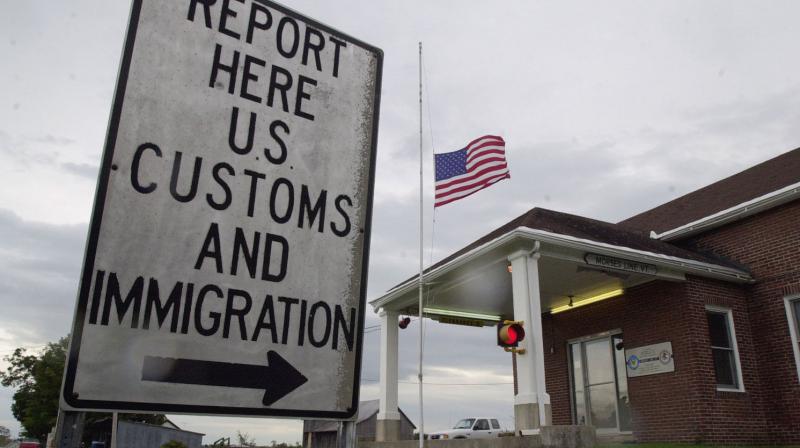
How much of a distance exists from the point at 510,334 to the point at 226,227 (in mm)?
9454

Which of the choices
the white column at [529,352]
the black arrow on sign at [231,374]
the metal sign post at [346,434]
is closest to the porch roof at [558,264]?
the white column at [529,352]

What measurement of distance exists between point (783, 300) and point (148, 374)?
14.0 metres

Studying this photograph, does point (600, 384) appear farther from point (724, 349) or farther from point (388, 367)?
point (388, 367)

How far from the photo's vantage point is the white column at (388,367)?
1440 cm

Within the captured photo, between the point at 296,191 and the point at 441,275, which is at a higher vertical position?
the point at 441,275

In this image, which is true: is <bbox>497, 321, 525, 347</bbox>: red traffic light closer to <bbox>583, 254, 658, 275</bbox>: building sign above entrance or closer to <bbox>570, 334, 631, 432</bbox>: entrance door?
<bbox>583, 254, 658, 275</bbox>: building sign above entrance

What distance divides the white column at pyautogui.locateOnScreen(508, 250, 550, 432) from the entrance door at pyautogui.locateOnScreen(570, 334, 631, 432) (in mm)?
4040

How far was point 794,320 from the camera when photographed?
481 inches

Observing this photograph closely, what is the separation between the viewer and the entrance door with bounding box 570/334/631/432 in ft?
45.7

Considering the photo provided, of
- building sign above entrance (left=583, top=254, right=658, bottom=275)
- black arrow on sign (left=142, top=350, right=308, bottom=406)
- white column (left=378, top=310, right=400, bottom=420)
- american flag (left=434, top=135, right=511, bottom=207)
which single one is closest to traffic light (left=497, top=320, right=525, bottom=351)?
building sign above entrance (left=583, top=254, right=658, bottom=275)

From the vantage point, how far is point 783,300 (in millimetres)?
12383

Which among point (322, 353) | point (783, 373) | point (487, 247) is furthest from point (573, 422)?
point (322, 353)

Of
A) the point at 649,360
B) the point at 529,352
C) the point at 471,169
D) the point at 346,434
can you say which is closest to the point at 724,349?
the point at 649,360

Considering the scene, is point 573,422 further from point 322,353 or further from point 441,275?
point 322,353
